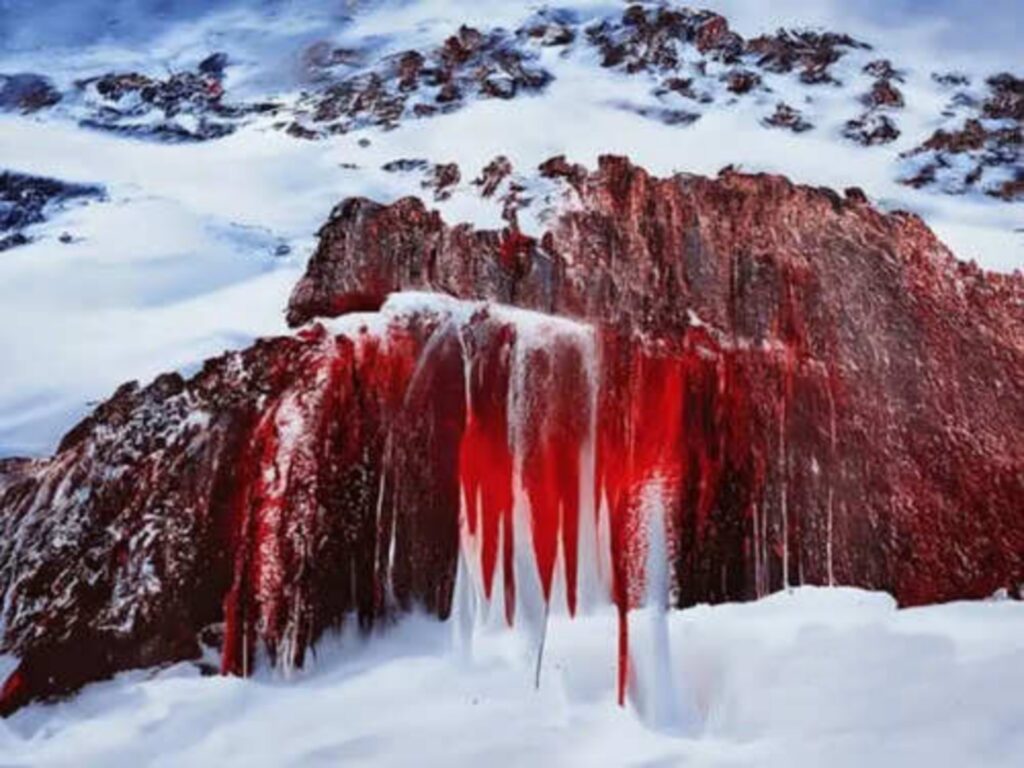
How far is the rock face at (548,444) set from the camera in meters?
2.71

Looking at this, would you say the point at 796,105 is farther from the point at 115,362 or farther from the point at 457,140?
the point at 115,362

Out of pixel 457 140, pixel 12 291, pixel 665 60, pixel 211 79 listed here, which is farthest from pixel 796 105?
pixel 12 291

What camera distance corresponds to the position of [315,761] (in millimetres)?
2504

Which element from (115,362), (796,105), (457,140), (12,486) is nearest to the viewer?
(12,486)

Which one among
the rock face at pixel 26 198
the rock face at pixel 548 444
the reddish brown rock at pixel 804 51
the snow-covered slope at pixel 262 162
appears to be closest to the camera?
the rock face at pixel 548 444

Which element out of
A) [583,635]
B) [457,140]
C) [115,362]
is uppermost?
[457,140]

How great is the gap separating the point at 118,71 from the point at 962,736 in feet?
11.0

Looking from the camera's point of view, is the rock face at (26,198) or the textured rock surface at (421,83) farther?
the textured rock surface at (421,83)

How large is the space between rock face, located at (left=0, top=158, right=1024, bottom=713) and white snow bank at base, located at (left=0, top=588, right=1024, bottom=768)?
80mm

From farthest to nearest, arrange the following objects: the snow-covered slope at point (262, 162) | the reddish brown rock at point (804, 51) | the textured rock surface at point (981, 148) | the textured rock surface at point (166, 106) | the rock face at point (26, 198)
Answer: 1. the reddish brown rock at point (804, 51)
2. the textured rock surface at point (166, 106)
3. the textured rock surface at point (981, 148)
4. the rock face at point (26, 198)
5. the snow-covered slope at point (262, 162)

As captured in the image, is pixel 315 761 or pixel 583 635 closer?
pixel 315 761

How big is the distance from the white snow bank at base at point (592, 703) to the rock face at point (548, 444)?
0.26 ft

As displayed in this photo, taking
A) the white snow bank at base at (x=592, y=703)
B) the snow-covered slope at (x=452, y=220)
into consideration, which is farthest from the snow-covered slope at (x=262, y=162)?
the white snow bank at base at (x=592, y=703)

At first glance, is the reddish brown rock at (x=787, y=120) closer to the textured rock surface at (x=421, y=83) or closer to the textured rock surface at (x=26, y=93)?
the textured rock surface at (x=421, y=83)
